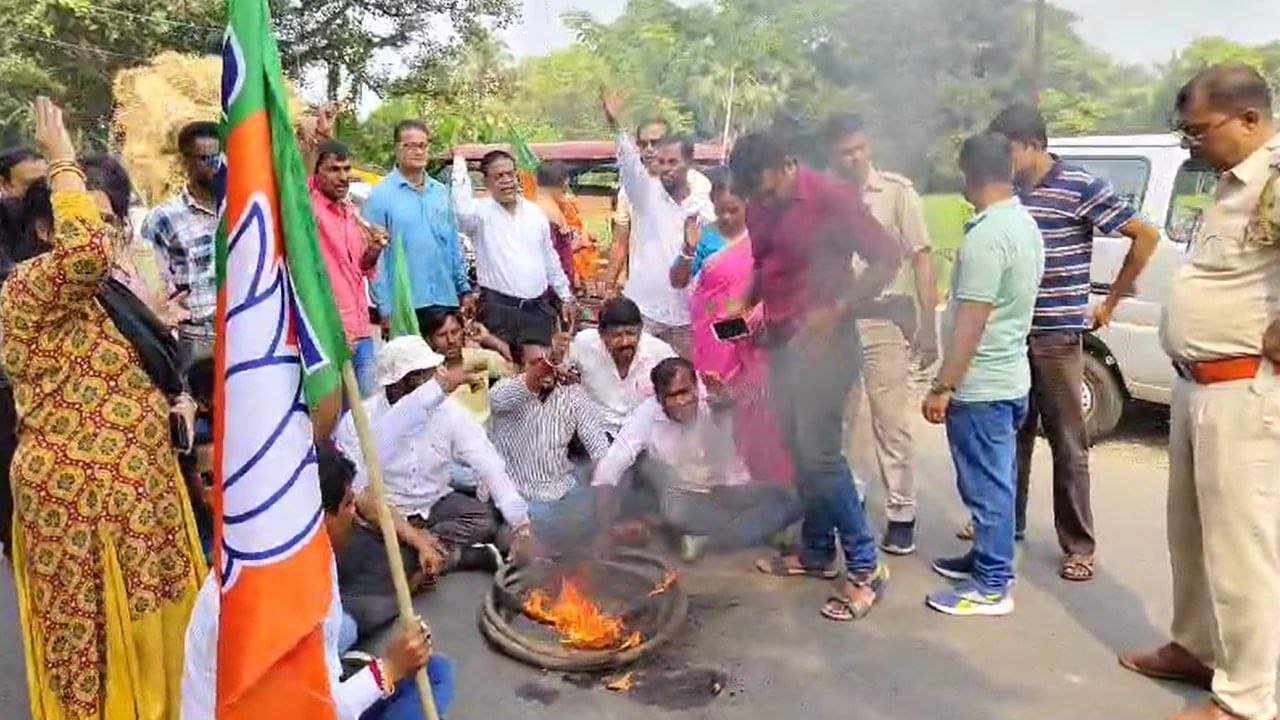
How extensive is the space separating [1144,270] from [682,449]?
3.23 metres

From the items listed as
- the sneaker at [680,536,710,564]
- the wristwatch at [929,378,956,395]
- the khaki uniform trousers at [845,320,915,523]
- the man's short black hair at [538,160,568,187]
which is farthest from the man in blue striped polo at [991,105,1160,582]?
the man's short black hair at [538,160,568,187]

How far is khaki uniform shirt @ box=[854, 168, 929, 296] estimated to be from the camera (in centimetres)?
449

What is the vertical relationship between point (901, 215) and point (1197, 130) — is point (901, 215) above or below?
below

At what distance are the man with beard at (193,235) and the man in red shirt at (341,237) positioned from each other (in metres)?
0.63

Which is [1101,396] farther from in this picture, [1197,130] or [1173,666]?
[1197,130]

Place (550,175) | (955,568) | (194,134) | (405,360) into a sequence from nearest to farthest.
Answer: (194,134) → (405,360) → (955,568) → (550,175)

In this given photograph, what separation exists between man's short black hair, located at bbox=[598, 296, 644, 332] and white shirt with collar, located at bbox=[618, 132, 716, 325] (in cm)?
90

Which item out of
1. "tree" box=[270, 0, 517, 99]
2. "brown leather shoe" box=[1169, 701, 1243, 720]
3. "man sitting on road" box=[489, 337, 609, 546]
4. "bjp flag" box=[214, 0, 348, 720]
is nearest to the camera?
"bjp flag" box=[214, 0, 348, 720]

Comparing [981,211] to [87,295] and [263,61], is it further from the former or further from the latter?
[87,295]

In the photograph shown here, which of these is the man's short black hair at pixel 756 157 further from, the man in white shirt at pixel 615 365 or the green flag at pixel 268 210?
the green flag at pixel 268 210

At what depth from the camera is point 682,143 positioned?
577cm

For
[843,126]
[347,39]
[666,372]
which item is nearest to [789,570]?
[666,372]

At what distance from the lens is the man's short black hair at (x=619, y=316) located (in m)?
4.82

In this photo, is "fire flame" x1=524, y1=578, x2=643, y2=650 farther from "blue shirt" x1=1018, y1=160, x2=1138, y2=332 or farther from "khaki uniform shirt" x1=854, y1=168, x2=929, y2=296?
"blue shirt" x1=1018, y1=160, x2=1138, y2=332
